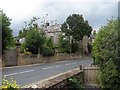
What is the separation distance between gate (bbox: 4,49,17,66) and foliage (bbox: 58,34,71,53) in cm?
2255

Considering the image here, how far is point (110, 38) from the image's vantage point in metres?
12.0

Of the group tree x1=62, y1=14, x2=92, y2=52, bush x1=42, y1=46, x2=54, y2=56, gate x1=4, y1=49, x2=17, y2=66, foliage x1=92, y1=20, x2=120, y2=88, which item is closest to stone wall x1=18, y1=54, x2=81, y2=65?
bush x1=42, y1=46, x2=54, y2=56

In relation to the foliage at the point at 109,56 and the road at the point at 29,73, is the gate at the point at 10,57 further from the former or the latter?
the foliage at the point at 109,56

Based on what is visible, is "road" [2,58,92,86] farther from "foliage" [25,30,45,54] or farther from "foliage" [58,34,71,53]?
"foliage" [58,34,71,53]

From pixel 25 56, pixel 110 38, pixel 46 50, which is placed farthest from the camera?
pixel 46 50

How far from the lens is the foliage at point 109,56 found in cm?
1171

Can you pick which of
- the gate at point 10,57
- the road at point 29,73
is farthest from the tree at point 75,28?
the road at point 29,73

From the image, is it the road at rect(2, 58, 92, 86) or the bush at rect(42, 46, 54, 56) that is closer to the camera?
the road at rect(2, 58, 92, 86)

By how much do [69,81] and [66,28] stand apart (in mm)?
46256

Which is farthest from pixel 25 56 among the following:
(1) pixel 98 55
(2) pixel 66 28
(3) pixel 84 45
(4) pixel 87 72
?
(3) pixel 84 45

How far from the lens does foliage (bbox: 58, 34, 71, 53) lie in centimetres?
5169

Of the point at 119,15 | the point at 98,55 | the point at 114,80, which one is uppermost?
the point at 119,15

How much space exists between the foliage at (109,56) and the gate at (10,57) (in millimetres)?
16045

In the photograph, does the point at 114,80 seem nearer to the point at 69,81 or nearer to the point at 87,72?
the point at 69,81
